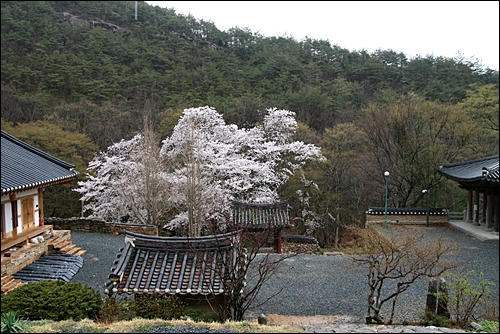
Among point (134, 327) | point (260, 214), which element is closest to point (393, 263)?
point (134, 327)

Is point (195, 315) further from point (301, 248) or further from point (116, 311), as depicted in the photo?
point (301, 248)

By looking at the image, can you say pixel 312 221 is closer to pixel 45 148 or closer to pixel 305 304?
pixel 305 304

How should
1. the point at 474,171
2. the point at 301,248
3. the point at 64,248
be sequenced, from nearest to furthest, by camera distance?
the point at 64,248 → the point at 474,171 → the point at 301,248

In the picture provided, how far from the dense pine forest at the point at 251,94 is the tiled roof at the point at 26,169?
22.4 feet

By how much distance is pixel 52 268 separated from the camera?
35.8 feet

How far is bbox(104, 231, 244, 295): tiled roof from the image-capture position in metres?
6.49

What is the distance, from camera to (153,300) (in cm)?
635

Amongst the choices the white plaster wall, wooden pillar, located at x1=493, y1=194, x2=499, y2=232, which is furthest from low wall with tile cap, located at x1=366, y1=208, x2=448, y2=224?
the white plaster wall

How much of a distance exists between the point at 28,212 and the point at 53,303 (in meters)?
7.45

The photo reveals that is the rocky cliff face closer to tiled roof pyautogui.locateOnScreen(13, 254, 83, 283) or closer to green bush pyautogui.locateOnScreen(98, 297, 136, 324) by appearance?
tiled roof pyautogui.locateOnScreen(13, 254, 83, 283)

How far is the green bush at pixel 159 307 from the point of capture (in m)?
6.16

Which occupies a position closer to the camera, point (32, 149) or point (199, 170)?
point (32, 149)

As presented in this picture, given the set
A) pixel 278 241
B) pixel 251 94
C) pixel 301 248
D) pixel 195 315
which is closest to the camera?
pixel 195 315

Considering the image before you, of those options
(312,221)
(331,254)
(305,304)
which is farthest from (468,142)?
(305,304)
